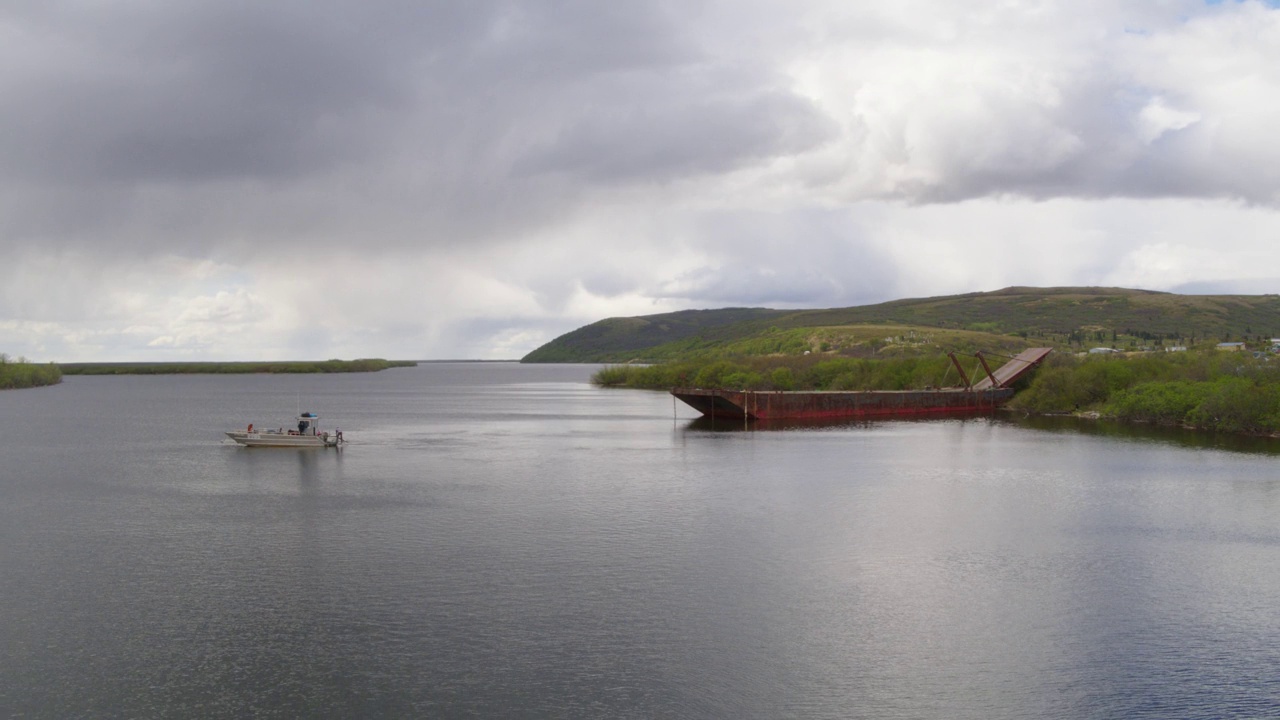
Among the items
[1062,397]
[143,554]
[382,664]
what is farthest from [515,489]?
[1062,397]

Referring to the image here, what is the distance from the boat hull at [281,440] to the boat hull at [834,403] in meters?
34.7

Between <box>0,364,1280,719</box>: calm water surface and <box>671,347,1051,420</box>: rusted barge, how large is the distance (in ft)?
120

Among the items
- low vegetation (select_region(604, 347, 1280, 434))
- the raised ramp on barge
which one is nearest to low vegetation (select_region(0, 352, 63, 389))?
low vegetation (select_region(604, 347, 1280, 434))

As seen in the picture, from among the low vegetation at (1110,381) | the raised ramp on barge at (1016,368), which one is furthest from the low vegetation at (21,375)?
the raised ramp on barge at (1016,368)

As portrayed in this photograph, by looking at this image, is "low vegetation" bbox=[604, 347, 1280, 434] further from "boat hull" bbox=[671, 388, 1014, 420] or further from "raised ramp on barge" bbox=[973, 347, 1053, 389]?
"boat hull" bbox=[671, 388, 1014, 420]

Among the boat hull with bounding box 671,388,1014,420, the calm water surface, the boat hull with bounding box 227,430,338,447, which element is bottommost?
the calm water surface

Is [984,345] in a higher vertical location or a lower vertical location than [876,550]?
higher

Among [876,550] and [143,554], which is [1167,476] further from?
[143,554]

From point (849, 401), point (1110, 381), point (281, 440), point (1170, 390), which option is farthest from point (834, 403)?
point (281, 440)

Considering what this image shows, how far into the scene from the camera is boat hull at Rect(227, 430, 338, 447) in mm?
63781

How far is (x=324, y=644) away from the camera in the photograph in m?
21.6

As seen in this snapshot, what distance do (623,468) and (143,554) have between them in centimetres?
2643

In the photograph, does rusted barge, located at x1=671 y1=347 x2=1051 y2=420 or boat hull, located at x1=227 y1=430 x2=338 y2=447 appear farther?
rusted barge, located at x1=671 y1=347 x2=1051 y2=420

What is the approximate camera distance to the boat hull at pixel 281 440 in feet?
209
